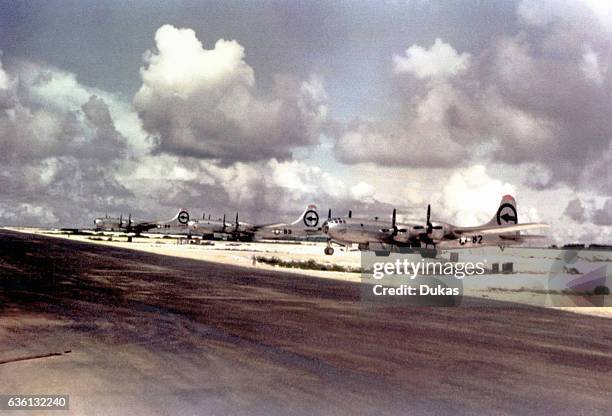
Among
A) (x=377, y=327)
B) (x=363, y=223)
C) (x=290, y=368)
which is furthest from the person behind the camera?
(x=363, y=223)

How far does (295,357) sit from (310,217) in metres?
126

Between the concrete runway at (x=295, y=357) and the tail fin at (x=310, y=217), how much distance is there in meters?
113

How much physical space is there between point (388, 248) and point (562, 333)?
5149 cm

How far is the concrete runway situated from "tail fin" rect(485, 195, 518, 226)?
72459mm

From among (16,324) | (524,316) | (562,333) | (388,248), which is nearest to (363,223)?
(388,248)

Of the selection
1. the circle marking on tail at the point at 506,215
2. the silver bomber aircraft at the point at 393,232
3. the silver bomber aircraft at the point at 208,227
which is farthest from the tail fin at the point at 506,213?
the silver bomber aircraft at the point at 208,227

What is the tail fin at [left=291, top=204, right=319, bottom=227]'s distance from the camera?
13550 cm

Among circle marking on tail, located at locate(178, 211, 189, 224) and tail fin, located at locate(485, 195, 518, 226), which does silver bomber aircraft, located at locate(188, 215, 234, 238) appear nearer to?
circle marking on tail, located at locate(178, 211, 189, 224)

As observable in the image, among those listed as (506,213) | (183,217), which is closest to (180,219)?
(183,217)

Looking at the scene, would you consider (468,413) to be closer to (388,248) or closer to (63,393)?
(63,393)

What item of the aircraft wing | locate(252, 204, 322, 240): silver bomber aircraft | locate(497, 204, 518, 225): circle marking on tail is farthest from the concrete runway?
locate(252, 204, 322, 240): silver bomber aircraft

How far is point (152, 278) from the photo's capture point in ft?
109

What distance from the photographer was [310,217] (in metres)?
138

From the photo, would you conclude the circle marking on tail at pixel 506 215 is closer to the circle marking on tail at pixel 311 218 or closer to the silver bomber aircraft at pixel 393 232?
the silver bomber aircraft at pixel 393 232
